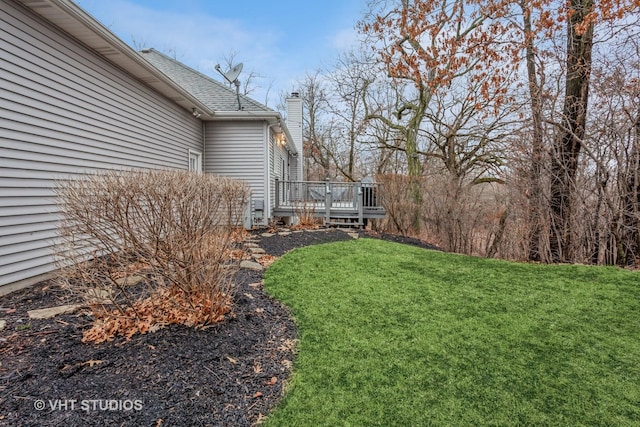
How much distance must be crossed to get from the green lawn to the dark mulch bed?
273 millimetres

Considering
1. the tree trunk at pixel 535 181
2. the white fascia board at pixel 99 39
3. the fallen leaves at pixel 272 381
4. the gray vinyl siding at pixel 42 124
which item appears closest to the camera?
the fallen leaves at pixel 272 381

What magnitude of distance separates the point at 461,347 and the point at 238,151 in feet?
26.6

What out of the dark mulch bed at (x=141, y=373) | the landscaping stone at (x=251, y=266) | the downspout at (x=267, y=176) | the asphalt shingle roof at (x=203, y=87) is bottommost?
the dark mulch bed at (x=141, y=373)

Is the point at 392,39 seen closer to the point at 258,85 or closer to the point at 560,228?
the point at 560,228

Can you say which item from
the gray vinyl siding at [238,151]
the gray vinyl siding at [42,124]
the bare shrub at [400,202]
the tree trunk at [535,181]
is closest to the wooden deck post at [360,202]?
the bare shrub at [400,202]

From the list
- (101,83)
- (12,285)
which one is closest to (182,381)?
(12,285)

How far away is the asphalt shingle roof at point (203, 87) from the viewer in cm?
940

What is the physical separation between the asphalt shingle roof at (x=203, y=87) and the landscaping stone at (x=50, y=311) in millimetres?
7172

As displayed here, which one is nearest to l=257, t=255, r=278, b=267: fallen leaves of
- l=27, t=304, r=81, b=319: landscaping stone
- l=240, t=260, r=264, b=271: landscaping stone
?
l=240, t=260, r=264, b=271: landscaping stone

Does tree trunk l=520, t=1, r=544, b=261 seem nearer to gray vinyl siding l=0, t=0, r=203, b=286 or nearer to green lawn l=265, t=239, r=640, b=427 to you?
green lawn l=265, t=239, r=640, b=427

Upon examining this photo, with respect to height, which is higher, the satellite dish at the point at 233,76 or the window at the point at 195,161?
the satellite dish at the point at 233,76

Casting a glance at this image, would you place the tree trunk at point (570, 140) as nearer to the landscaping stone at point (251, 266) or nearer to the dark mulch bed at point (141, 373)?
the landscaping stone at point (251, 266)

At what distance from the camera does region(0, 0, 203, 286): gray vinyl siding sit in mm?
3691

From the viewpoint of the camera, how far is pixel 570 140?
622cm
